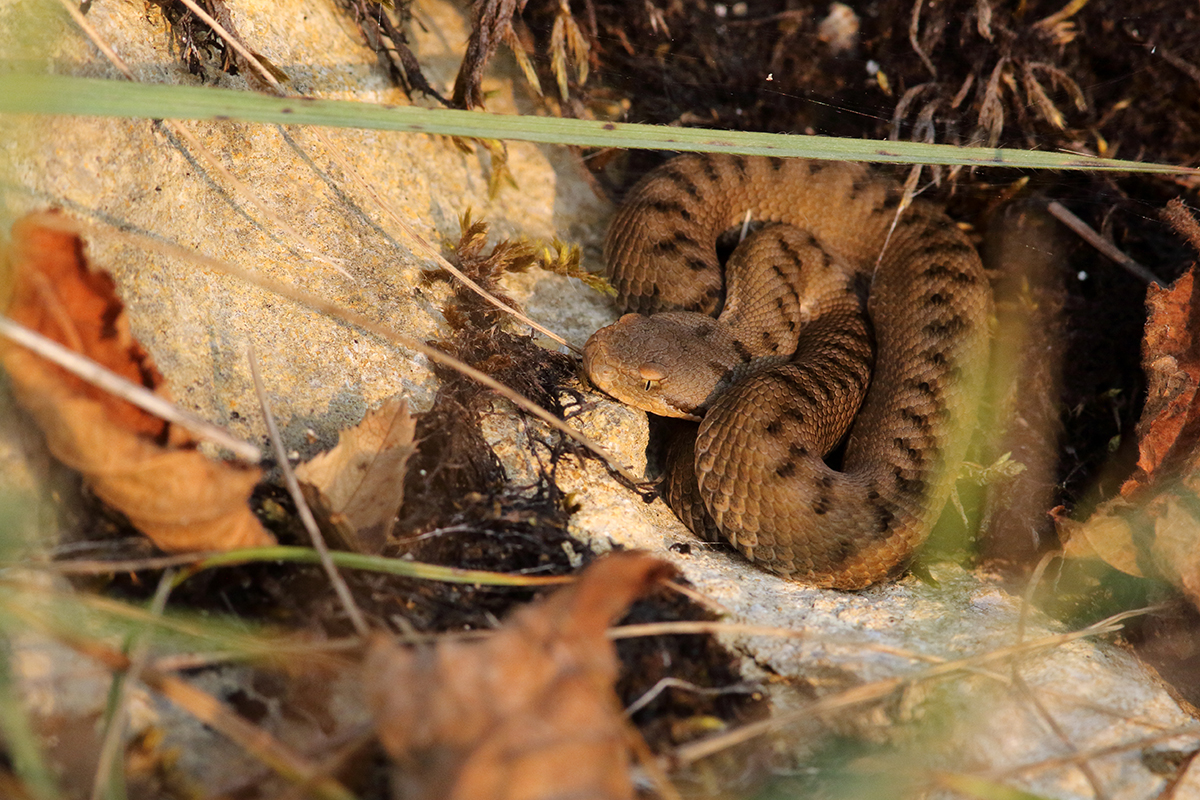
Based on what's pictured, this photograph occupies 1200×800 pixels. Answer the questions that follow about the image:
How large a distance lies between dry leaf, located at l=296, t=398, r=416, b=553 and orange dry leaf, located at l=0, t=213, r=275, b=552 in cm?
23

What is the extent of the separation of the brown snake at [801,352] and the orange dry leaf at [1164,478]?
0.73m

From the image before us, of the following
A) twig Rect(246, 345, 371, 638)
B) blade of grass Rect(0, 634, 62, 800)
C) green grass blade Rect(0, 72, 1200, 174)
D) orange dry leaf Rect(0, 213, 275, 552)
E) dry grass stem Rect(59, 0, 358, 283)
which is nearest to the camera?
blade of grass Rect(0, 634, 62, 800)

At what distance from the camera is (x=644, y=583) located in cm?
204

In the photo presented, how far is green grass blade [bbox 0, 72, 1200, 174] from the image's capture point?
→ 2229 millimetres

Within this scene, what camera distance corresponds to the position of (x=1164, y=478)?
3295 mm

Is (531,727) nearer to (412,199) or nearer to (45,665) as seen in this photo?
(45,665)

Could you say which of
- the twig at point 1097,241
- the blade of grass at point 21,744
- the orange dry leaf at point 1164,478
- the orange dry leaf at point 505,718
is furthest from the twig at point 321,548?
the twig at point 1097,241

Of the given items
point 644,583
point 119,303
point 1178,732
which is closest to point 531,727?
point 644,583

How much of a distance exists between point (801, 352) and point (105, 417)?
3.49 meters

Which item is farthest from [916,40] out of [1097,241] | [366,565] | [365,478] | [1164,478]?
[366,565]

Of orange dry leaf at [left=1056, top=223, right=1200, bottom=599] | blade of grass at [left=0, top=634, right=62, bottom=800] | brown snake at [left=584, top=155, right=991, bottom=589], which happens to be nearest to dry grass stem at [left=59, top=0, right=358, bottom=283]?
brown snake at [left=584, top=155, right=991, bottom=589]

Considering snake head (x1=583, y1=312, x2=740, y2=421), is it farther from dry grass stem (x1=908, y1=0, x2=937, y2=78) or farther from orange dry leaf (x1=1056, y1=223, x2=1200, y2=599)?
dry grass stem (x1=908, y1=0, x2=937, y2=78)

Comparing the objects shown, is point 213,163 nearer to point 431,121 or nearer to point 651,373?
point 431,121

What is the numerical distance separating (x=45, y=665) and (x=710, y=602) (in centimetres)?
178
